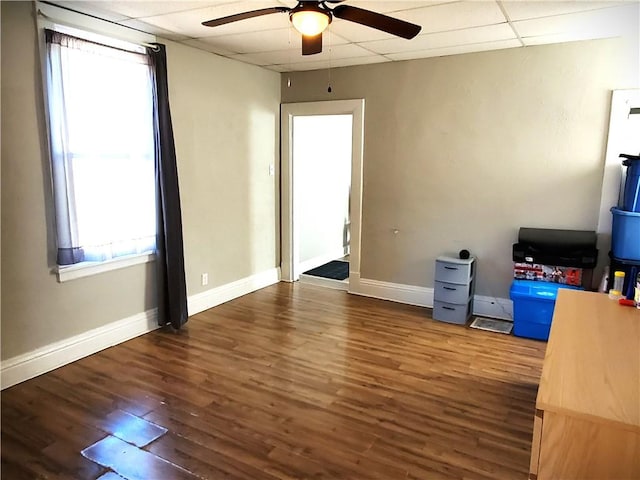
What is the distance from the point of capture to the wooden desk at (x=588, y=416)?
4.10 ft

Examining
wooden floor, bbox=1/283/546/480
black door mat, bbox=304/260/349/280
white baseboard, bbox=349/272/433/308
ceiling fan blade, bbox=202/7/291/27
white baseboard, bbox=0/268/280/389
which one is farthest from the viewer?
black door mat, bbox=304/260/349/280

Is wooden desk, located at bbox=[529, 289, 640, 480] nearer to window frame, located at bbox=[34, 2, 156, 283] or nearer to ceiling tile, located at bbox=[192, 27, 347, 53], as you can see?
ceiling tile, located at bbox=[192, 27, 347, 53]

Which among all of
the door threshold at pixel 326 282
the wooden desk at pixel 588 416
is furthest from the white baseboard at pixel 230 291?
the wooden desk at pixel 588 416

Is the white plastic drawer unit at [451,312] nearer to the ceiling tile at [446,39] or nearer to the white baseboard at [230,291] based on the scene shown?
the white baseboard at [230,291]

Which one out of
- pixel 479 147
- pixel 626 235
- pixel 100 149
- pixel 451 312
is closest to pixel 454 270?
pixel 451 312

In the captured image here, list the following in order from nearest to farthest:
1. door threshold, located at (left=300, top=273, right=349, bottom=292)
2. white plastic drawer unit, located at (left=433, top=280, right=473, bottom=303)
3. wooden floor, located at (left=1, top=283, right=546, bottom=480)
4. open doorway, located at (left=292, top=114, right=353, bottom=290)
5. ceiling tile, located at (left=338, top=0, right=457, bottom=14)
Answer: wooden floor, located at (left=1, top=283, right=546, bottom=480)
ceiling tile, located at (left=338, top=0, right=457, bottom=14)
white plastic drawer unit, located at (left=433, top=280, right=473, bottom=303)
door threshold, located at (left=300, top=273, right=349, bottom=292)
open doorway, located at (left=292, top=114, right=353, bottom=290)

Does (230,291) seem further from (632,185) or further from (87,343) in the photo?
(632,185)

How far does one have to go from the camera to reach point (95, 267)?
3426 millimetres

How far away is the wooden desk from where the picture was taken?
1.25 metres

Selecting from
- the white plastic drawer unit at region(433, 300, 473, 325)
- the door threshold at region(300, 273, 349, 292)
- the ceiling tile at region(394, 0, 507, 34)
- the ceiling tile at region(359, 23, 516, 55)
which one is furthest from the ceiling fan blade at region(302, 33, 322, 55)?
the door threshold at region(300, 273, 349, 292)

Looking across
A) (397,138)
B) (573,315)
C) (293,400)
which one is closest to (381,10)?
(397,138)

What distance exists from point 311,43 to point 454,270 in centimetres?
244

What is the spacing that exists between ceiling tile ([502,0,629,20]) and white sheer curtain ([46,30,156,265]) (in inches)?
104

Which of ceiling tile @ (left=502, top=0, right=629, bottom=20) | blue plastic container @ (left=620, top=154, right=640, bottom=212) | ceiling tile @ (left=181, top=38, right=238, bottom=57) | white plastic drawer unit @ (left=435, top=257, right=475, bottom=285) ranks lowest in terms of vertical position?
white plastic drawer unit @ (left=435, top=257, right=475, bottom=285)
